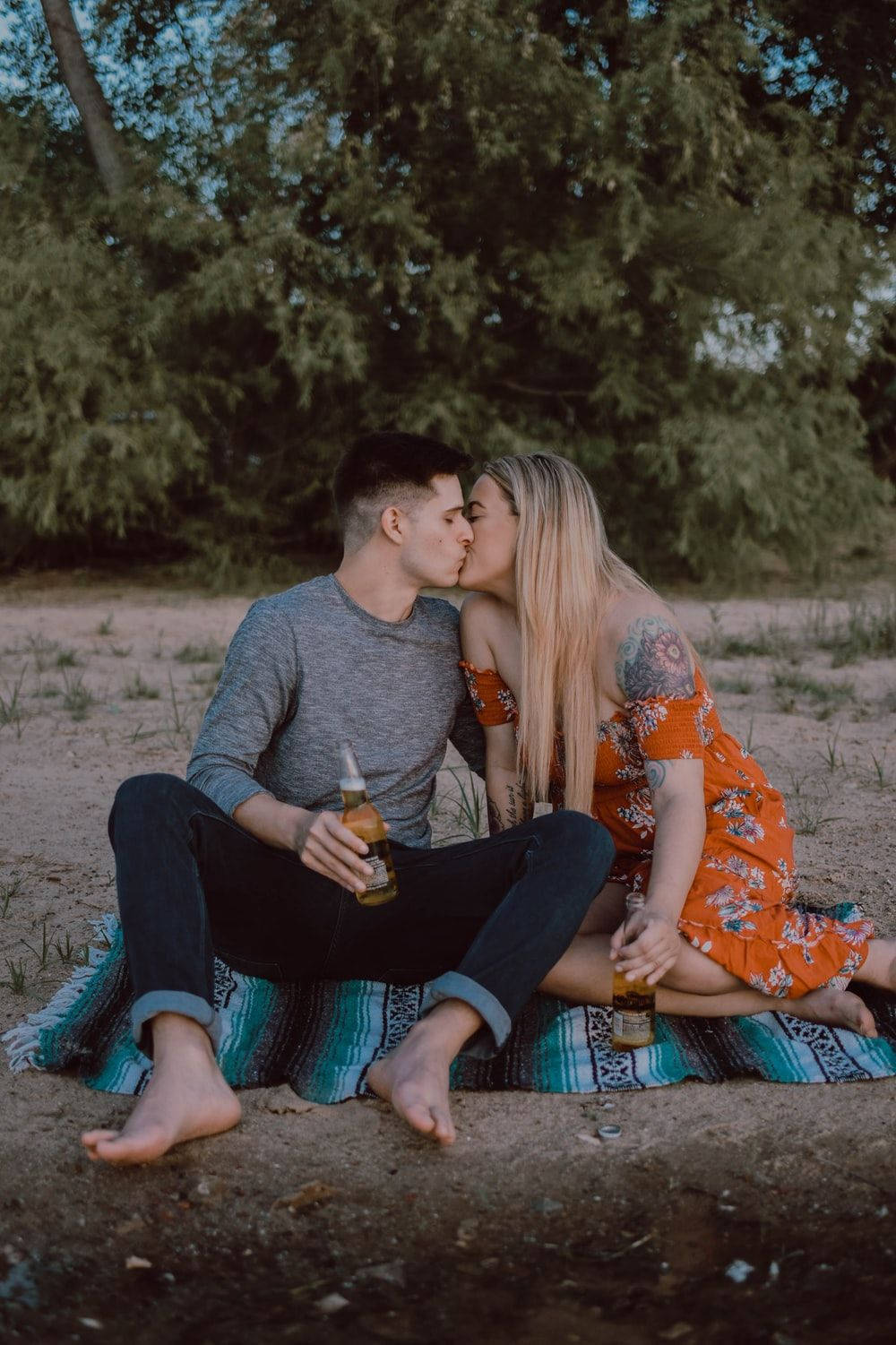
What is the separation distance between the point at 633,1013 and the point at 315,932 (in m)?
0.77

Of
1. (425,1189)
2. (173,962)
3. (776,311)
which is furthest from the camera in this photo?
(776,311)

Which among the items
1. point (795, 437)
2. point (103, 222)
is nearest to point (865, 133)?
point (795, 437)

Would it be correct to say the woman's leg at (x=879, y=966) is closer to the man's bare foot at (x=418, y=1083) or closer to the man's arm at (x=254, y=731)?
the man's bare foot at (x=418, y=1083)

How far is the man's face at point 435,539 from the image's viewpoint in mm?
3361

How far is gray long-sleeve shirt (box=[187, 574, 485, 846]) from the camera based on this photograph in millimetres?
3160

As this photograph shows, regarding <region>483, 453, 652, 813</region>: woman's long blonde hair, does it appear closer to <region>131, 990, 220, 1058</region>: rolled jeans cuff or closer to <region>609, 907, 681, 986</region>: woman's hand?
<region>609, 907, 681, 986</region>: woman's hand

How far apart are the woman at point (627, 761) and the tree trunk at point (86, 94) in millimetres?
9154

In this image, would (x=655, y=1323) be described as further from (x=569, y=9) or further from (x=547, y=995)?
(x=569, y=9)

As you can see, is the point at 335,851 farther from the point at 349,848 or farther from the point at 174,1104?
the point at 174,1104

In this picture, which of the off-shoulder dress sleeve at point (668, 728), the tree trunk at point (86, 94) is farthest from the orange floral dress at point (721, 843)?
the tree trunk at point (86, 94)

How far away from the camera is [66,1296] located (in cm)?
213

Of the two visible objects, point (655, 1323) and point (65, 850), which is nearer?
point (655, 1323)

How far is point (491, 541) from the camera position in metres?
3.39

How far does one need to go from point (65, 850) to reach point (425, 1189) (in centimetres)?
249
